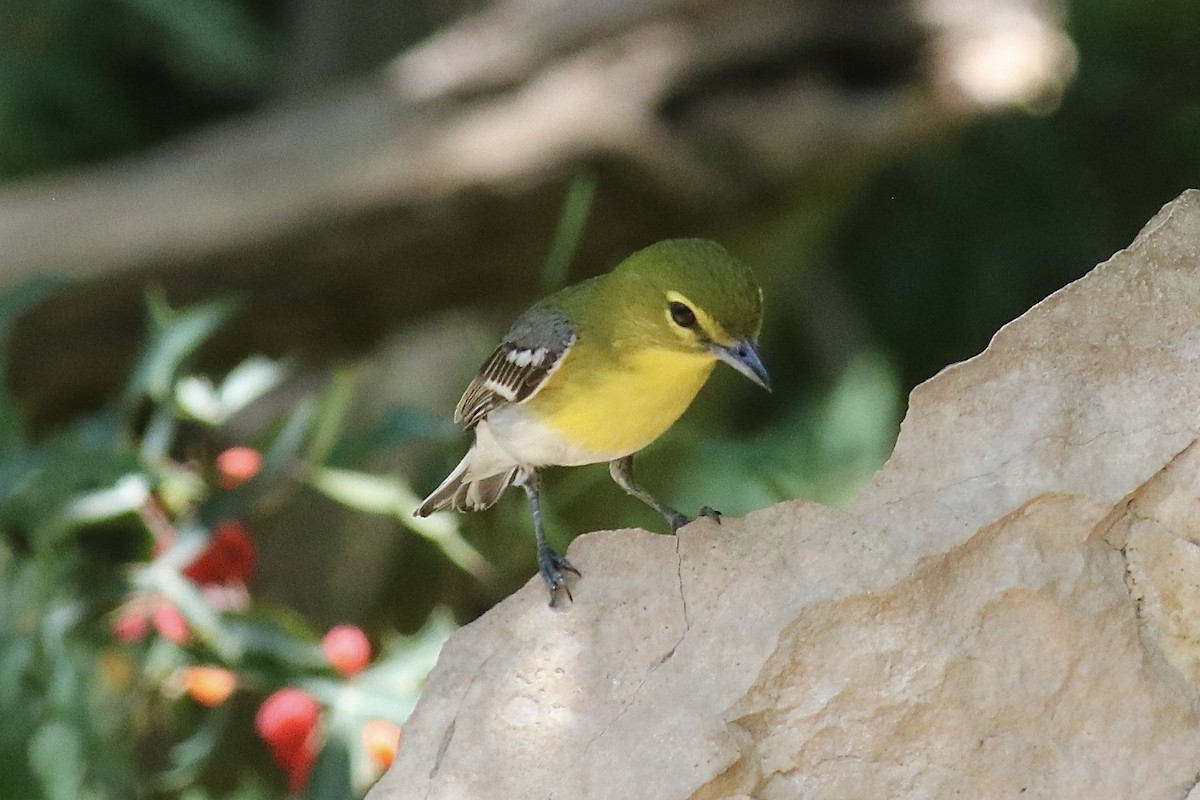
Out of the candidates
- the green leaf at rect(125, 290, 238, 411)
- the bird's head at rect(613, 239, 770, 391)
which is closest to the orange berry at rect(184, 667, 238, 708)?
the green leaf at rect(125, 290, 238, 411)

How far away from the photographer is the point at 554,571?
1840mm

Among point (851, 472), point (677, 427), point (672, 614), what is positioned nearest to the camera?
point (672, 614)

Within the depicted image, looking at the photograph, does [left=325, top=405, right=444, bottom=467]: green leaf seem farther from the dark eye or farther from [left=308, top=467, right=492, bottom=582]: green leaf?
the dark eye

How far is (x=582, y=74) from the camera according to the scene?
408cm

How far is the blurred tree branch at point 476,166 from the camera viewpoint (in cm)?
400

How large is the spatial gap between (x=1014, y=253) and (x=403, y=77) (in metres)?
2.28

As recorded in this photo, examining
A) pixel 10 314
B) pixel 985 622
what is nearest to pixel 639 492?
pixel 985 622

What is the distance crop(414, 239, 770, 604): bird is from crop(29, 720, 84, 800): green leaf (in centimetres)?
70

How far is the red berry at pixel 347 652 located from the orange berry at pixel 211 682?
190 mm

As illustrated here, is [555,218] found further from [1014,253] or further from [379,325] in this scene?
[1014,253]

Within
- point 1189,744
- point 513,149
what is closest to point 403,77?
point 513,149

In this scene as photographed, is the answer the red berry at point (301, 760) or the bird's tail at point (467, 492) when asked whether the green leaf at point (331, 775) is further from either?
the bird's tail at point (467, 492)

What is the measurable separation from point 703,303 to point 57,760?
4.14 ft

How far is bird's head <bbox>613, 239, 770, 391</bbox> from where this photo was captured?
185 centimetres
